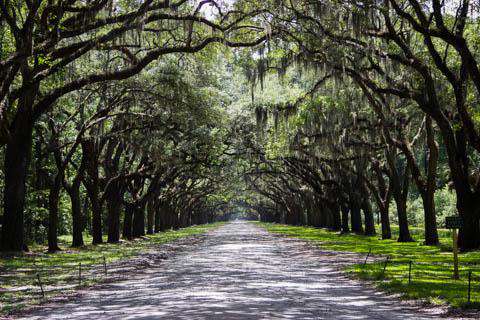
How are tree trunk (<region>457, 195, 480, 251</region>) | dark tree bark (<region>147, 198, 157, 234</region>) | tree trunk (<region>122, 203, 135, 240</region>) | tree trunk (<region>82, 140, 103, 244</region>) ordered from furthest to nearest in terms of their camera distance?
dark tree bark (<region>147, 198, 157, 234</region>)
tree trunk (<region>122, 203, 135, 240</region>)
tree trunk (<region>82, 140, 103, 244</region>)
tree trunk (<region>457, 195, 480, 251</region>)

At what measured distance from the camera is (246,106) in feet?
111

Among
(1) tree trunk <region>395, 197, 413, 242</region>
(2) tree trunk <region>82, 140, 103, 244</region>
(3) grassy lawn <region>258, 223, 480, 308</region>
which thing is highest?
(2) tree trunk <region>82, 140, 103, 244</region>

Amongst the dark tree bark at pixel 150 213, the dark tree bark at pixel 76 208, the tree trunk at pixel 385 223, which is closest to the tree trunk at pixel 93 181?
the dark tree bark at pixel 76 208

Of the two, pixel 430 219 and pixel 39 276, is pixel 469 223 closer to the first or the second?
pixel 430 219

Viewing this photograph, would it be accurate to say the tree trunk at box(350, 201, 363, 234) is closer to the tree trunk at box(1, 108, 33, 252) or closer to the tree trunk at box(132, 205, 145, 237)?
the tree trunk at box(132, 205, 145, 237)

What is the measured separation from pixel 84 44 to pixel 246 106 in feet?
63.2

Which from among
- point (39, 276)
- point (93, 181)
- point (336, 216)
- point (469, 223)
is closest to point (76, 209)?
point (93, 181)

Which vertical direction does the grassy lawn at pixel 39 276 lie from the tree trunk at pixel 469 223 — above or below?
below

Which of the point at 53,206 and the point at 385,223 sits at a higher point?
the point at 53,206

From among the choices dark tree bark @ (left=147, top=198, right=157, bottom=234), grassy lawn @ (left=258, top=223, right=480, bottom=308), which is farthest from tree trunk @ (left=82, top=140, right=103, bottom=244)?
dark tree bark @ (left=147, top=198, right=157, bottom=234)

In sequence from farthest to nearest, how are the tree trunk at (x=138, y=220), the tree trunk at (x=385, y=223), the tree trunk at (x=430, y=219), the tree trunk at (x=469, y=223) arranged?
the tree trunk at (x=138, y=220) < the tree trunk at (x=385, y=223) < the tree trunk at (x=430, y=219) < the tree trunk at (x=469, y=223)

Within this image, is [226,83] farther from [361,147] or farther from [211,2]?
[211,2]

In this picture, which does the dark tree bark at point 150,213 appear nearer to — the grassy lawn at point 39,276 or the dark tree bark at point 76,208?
the dark tree bark at point 76,208

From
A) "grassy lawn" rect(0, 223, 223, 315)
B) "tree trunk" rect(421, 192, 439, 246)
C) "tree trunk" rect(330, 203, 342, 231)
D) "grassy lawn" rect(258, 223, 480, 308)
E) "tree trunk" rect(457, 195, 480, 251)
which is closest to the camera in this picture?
"grassy lawn" rect(258, 223, 480, 308)
